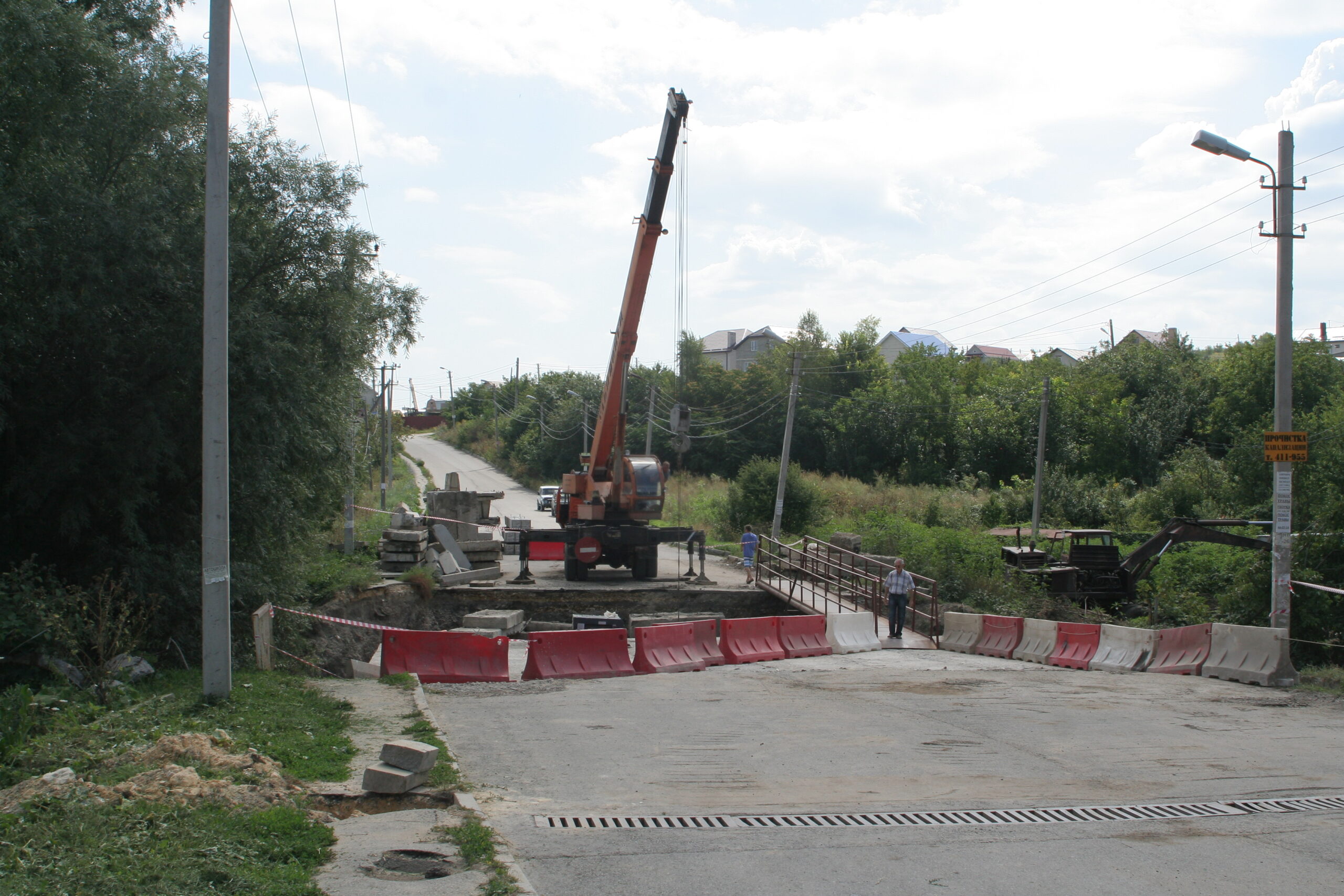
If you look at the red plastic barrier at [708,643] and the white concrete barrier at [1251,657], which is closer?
the white concrete barrier at [1251,657]

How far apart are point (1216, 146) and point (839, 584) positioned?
13043 mm

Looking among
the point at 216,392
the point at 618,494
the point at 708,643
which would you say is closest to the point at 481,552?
the point at 618,494

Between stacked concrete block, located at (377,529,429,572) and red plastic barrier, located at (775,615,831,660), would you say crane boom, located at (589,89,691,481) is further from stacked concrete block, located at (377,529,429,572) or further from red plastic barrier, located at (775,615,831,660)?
red plastic barrier, located at (775,615,831,660)

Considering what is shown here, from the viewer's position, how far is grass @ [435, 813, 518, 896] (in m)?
5.30

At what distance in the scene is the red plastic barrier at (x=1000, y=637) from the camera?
60.2 feet

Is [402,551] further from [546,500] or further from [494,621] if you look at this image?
[546,500]

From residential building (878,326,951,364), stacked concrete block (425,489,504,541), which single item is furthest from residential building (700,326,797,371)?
stacked concrete block (425,489,504,541)

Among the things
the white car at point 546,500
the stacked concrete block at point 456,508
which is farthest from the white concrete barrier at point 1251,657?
the white car at point 546,500

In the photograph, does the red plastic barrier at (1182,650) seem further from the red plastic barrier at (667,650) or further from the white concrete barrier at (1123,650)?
the red plastic barrier at (667,650)

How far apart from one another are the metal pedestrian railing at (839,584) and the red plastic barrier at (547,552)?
5.36 metres

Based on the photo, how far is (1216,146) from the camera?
13.4 metres

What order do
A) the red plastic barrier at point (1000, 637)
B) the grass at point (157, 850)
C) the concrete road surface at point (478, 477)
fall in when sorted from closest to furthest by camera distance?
1. the grass at point (157, 850)
2. the red plastic barrier at point (1000, 637)
3. the concrete road surface at point (478, 477)

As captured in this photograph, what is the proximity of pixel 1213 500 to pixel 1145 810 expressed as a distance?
106 ft

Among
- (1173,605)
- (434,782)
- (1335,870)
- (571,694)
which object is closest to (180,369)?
(571,694)
